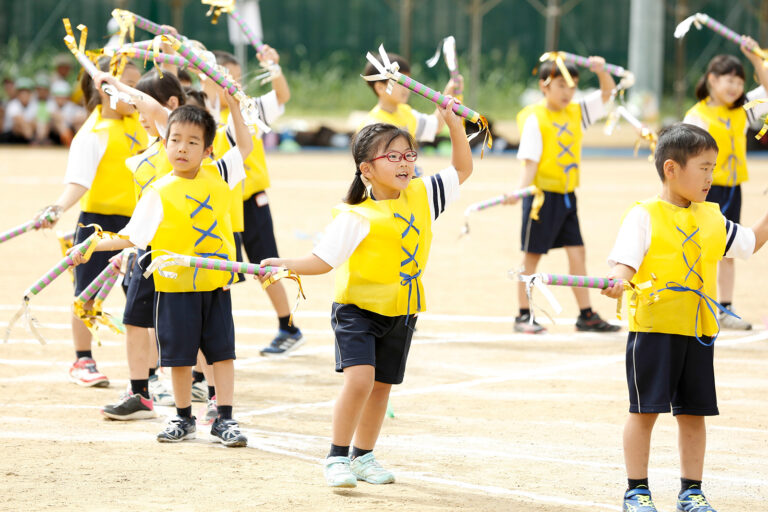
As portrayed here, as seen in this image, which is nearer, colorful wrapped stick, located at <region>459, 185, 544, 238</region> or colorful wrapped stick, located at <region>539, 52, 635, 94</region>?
colorful wrapped stick, located at <region>459, 185, 544, 238</region>

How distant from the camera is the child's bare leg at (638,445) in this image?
15.3ft

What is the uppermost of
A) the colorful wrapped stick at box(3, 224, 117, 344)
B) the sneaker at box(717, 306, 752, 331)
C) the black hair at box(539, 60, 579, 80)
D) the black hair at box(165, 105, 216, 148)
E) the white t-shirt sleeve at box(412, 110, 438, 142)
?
the black hair at box(539, 60, 579, 80)

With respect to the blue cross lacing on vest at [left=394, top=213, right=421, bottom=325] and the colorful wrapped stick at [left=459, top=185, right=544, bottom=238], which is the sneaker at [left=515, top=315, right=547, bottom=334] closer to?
the colorful wrapped stick at [left=459, top=185, right=544, bottom=238]

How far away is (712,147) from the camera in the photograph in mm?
4730

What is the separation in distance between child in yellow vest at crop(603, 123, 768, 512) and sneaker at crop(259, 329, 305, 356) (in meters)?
3.52

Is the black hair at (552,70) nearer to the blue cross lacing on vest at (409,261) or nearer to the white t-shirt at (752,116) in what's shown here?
the white t-shirt at (752,116)

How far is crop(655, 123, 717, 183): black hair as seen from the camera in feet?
15.4

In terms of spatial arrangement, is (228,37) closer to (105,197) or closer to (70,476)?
(105,197)

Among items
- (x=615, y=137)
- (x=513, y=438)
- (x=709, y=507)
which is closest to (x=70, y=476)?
(x=513, y=438)

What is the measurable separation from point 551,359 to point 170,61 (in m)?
3.22

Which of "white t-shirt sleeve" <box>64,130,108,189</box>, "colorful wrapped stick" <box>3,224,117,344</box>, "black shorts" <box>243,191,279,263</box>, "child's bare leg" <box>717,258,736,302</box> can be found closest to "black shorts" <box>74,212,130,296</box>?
"white t-shirt sleeve" <box>64,130,108,189</box>

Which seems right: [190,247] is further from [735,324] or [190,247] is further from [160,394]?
[735,324]

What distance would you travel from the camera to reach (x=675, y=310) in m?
4.70

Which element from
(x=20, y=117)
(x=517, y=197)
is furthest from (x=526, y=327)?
(x=20, y=117)
